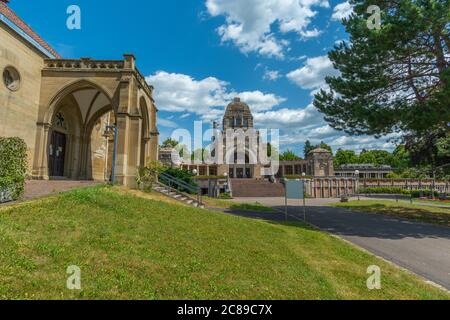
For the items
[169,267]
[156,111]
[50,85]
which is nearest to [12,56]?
[50,85]

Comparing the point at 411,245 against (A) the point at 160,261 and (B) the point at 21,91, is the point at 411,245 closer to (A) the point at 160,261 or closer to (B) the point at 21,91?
(A) the point at 160,261

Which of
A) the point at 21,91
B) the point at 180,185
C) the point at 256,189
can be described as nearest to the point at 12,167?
the point at 21,91

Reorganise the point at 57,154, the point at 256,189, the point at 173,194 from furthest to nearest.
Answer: the point at 256,189 < the point at 57,154 < the point at 173,194

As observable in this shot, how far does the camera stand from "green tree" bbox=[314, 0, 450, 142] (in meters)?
10.3

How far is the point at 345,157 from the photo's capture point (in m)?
98.9

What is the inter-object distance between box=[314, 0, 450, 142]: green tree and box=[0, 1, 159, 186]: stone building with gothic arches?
11993 millimetres

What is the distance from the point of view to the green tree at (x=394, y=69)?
1034 cm

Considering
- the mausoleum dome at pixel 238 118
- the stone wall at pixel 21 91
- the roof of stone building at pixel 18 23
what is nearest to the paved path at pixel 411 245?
the stone wall at pixel 21 91

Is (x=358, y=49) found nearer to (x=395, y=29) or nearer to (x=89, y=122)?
(x=395, y=29)

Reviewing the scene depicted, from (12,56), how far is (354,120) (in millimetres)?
18567

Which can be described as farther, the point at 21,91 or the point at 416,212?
the point at 416,212

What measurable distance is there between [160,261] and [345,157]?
350 ft

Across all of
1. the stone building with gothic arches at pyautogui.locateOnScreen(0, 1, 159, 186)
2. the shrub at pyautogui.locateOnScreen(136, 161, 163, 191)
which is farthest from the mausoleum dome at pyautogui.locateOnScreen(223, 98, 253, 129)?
the shrub at pyautogui.locateOnScreen(136, 161, 163, 191)

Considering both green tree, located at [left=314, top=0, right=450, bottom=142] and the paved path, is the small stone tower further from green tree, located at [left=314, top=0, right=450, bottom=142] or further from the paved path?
the paved path
